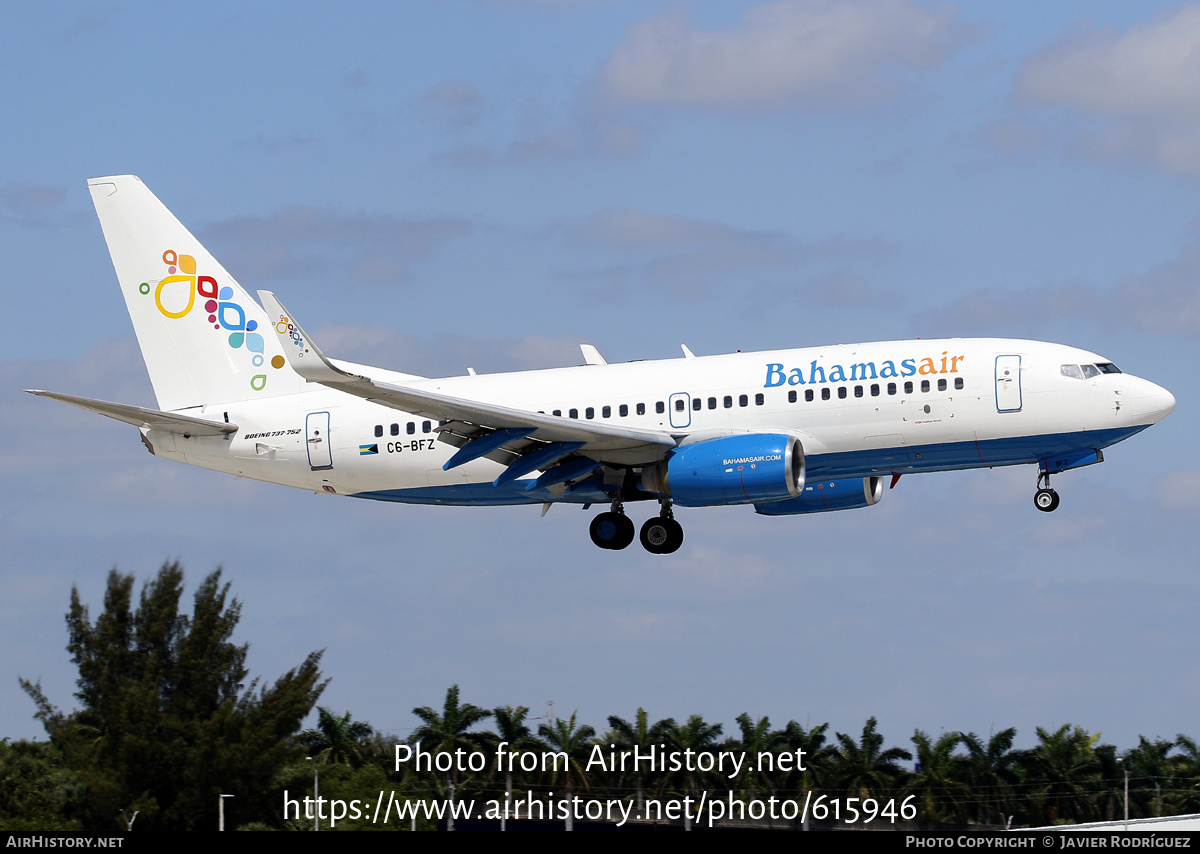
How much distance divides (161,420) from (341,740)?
28484 millimetres

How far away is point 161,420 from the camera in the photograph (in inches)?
1724

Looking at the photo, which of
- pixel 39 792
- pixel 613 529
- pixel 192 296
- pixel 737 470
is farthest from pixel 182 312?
pixel 737 470

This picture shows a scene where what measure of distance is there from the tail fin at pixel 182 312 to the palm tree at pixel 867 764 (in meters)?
36.2

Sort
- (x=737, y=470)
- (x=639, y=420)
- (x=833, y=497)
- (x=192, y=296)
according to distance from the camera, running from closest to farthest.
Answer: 1. (x=737, y=470)
2. (x=639, y=420)
3. (x=833, y=497)
4. (x=192, y=296)

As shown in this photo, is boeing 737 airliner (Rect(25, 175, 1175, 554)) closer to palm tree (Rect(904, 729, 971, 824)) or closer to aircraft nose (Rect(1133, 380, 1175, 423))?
aircraft nose (Rect(1133, 380, 1175, 423))

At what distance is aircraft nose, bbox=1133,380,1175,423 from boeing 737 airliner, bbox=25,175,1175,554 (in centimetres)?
4

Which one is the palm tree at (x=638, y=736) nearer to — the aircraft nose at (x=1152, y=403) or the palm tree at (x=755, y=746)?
the palm tree at (x=755, y=746)

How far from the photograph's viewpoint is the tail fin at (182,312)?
4653 centimetres

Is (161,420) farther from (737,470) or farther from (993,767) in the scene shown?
(993,767)

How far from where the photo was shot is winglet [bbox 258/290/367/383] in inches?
1391

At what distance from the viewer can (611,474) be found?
42.2 m

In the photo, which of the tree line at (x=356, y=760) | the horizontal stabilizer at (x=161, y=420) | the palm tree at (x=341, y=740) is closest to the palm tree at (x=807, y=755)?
the tree line at (x=356, y=760)

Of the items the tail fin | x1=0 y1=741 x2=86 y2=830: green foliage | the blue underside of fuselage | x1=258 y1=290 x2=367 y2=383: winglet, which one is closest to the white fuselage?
the blue underside of fuselage

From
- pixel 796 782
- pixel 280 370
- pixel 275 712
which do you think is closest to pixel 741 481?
pixel 280 370
